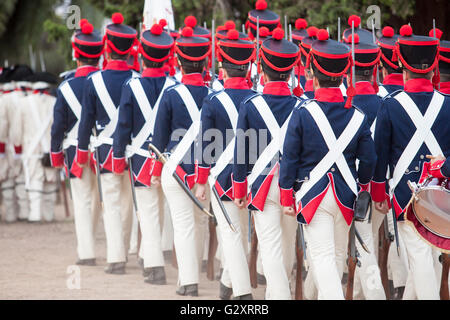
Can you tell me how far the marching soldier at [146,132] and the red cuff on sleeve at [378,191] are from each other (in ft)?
7.34

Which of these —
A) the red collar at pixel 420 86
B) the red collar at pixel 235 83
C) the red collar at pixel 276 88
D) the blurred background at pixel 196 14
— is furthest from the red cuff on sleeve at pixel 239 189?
the blurred background at pixel 196 14

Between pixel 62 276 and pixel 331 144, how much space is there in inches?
140

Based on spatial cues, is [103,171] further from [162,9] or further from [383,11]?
[383,11]

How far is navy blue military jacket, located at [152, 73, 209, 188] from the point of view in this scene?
6922mm

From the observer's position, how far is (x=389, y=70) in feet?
23.2

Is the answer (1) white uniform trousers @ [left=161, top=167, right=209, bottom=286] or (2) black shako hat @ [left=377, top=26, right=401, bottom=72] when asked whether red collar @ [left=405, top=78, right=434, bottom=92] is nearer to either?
(2) black shako hat @ [left=377, top=26, right=401, bottom=72]

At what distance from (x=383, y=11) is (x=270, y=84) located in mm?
4203

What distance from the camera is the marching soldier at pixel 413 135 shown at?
5570 mm

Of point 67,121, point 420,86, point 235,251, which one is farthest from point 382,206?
point 67,121

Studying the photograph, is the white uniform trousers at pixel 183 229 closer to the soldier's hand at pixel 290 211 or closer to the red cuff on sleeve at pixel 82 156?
the red cuff on sleeve at pixel 82 156

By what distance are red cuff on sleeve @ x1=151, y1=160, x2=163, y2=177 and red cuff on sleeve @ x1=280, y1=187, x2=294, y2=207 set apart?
1834mm

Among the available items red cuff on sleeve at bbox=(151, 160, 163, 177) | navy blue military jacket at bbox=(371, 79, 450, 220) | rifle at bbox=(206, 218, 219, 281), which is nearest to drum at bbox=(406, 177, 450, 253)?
navy blue military jacket at bbox=(371, 79, 450, 220)

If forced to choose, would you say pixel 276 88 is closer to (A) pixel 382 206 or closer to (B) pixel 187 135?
(A) pixel 382 206

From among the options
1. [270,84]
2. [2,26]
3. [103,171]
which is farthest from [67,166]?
[2,26]
